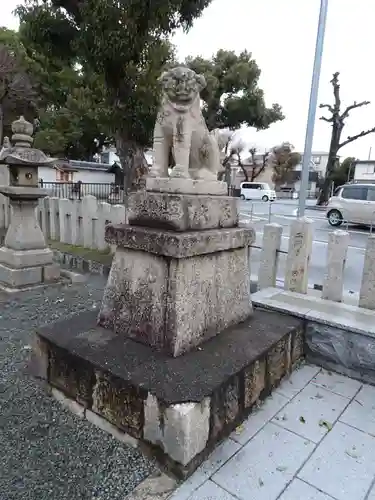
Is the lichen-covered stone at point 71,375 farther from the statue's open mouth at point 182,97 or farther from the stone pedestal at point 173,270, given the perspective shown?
the statue's open mouth at point 182,97

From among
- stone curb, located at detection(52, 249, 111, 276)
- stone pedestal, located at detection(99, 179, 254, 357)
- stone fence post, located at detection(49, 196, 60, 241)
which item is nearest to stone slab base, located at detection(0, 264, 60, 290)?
stone curb, located at detection(52, 249, 111, 276)

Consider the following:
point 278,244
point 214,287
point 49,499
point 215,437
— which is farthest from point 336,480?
point 278,244

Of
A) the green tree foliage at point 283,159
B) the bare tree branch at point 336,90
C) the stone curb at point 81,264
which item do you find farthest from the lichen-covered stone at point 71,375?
the green tree foliage at point 283,159

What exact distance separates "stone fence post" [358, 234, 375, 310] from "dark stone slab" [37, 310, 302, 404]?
722 millimetres

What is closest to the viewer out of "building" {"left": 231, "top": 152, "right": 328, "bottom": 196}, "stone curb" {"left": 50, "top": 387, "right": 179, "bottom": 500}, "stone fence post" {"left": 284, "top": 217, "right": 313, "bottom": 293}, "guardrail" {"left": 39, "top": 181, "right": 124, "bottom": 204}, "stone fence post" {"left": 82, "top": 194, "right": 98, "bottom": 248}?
"stone curb" {"left": 50, "top": 387, "right": 179, "bottom": 500}

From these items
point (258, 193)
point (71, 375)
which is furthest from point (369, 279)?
point (258, 193)

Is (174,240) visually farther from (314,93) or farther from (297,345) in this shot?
(314,93)

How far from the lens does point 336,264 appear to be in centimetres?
299

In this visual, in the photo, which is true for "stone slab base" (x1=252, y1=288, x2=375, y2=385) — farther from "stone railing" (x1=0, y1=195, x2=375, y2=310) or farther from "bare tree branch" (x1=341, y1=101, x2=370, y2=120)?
"bare tree branch" (x1=341, y1=101, x2=370, y2=120)

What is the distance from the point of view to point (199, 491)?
1.61 m

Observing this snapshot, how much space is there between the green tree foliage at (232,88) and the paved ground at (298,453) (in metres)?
17.1

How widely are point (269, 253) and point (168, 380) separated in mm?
1994

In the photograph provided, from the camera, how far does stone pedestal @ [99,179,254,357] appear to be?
→ 2.07 meters

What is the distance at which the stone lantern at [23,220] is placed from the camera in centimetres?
455
